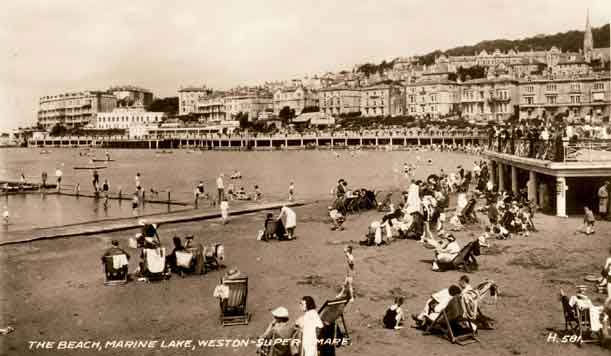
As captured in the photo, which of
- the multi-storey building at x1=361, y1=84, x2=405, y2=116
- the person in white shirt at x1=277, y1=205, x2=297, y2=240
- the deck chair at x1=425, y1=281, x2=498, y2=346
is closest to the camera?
the deck chair at x1=425, y1=281, x2=498, y2=346

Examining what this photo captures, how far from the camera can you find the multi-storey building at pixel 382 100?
538 ft

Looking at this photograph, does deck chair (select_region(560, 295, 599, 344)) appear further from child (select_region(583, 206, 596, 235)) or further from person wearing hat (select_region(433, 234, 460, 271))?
child (select_region(583, 206, 596, 235))

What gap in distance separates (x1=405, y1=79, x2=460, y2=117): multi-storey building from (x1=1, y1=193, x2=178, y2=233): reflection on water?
4818 inches

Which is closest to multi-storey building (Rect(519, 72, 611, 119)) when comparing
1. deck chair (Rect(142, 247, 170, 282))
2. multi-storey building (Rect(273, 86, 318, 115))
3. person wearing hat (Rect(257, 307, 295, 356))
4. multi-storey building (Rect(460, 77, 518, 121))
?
multi-storey building (Rect(460, 77, 518, 121))

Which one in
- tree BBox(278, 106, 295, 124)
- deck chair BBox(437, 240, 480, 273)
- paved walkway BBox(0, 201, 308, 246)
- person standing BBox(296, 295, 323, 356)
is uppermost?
tree BBox(278, 106, 295, 124)

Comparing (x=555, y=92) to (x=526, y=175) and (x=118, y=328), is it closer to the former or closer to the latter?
(x=526, y=175)

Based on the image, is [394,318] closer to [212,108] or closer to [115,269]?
[115,269]

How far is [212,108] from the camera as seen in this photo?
194m

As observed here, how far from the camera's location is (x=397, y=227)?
17344 millimetres

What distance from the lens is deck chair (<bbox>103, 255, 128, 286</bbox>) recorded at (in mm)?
13148

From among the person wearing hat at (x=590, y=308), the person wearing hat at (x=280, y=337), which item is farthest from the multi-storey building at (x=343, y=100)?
the person wearing hat at (x=280, y=337)

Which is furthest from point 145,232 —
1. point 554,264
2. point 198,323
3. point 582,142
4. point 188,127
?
point 188,127

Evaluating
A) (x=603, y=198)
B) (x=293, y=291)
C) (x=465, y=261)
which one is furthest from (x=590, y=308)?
(x=603, y=198)

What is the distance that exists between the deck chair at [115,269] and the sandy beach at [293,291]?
30 cm
